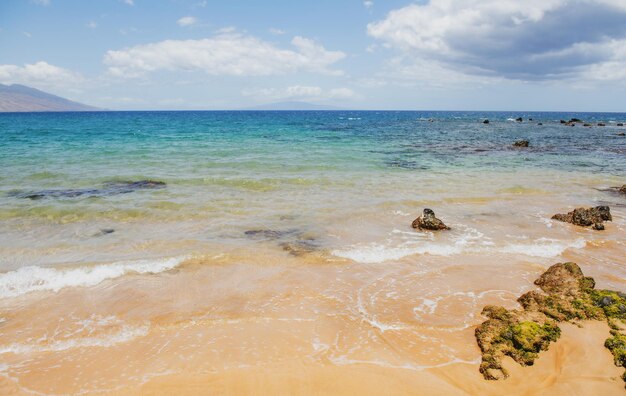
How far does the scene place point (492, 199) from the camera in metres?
17.0

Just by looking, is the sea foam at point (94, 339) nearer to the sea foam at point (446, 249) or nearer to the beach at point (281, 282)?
the beach at point (281, 282)

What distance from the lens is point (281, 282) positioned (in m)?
8.75

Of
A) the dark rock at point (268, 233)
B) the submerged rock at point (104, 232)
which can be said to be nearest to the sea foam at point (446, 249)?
the dark rock at point (268, 233)

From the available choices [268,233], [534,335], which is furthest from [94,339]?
[534,335]

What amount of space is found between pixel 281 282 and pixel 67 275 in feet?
16.6

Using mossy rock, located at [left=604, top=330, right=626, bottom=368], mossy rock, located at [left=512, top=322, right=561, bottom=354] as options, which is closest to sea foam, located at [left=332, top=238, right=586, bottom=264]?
mossy rock, located at [left=512, top=322, right=561, bottom=354]

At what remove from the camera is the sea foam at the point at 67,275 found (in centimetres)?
842

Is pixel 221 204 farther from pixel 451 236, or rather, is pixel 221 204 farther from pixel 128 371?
pixel 128 371

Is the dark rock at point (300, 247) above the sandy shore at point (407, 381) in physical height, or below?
above

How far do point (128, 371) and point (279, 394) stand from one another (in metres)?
2.36

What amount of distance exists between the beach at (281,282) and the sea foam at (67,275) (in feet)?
0.16

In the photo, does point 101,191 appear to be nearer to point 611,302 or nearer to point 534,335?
point 534,335

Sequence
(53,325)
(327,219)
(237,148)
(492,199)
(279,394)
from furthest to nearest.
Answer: (237,148), (492,199), (327,219), (53,325), (279,394)

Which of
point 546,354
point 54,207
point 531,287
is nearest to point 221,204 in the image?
point 54,207
